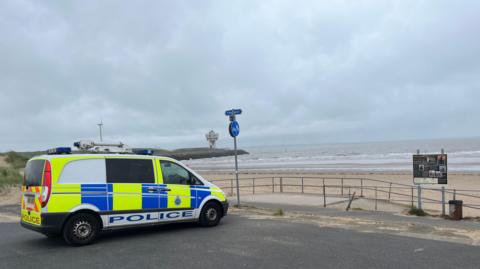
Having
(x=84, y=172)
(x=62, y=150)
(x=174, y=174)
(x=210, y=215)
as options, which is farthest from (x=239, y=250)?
(x=62, y=150)

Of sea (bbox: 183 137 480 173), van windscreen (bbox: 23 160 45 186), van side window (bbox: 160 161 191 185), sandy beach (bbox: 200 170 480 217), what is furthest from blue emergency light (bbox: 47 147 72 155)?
sea (bbox: 183 137 480 173)

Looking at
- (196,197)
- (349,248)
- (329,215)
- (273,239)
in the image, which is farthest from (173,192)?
(329,215)

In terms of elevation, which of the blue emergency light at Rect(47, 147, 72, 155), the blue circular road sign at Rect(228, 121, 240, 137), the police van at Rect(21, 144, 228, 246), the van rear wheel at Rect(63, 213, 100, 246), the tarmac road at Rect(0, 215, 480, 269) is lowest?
the tarmac road at Rect(0, 215, 480, 269)

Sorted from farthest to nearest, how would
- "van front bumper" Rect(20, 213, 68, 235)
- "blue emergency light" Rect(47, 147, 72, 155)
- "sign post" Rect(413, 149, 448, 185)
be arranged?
"sign post" Rect(413, 149, 448, 185) < "blue emergency light" Rect(47, 147, 72, 155) < "van front bumper" Rect(20, 213, 68, 235)

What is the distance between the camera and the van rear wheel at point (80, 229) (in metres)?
7.38

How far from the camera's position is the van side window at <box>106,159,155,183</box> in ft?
26.2

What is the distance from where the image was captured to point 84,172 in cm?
762

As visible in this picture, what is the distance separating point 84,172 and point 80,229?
3.45ft

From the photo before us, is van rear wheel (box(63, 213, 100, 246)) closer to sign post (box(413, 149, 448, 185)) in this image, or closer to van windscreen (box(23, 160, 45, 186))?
van windscreen (box(23, 160, 45, 186))

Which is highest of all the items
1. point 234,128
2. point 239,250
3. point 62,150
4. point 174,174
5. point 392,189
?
point 234,128

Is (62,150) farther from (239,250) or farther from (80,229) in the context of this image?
(239,250)

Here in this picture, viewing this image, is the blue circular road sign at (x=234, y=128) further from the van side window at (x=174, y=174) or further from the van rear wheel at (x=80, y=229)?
the van rear wheel at (x=80, y=229)

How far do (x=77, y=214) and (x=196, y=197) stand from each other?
8.76 ft

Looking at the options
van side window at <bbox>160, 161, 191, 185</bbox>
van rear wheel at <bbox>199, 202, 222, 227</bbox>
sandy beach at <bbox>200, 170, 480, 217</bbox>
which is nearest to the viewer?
van side window at <bbox>160, 161, 191, 185</bbox>
